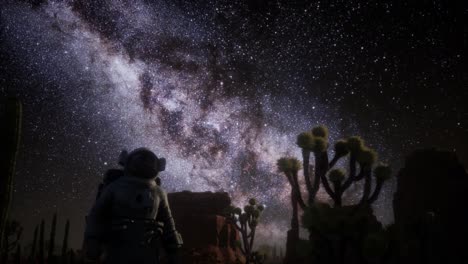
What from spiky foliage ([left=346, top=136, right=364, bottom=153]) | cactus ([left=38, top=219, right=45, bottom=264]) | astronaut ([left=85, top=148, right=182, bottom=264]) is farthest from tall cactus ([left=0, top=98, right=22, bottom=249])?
cactus ([left=38, top=219, right=45, bottom=264])

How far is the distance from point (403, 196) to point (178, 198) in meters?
20.0

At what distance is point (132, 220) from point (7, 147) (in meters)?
5.24

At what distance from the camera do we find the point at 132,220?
374cm

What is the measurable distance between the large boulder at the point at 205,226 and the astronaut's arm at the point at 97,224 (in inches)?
819

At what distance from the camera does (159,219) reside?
4289mm

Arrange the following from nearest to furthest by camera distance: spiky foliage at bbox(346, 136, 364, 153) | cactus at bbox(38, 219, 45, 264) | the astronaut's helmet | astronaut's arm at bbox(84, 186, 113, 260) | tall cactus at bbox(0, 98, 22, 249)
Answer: astronaut's arm at bbox(84, 186, 113, 260) → the astronaut's helmet → tall cactus at bbox(0, 98, 22, 249) → spiky foliage at bbox(346, 136, 364, 153) → cactus at bbox(38, 219, 45, 264)

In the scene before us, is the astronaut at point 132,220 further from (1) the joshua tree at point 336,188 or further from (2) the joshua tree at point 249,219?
(2) the joshua tree at point 249,219

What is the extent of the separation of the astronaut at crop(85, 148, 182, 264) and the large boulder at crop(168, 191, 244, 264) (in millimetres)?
20510

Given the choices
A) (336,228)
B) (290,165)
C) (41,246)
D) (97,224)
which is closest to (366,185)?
(290,165)

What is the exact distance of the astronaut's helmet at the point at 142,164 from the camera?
407 cm

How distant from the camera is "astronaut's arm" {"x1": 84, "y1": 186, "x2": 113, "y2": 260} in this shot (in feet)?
11.3

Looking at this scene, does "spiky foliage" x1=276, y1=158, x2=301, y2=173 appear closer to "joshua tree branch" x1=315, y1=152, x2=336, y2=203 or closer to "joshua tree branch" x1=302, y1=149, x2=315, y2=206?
"joshua tree branch" x1=302, y1=149, x2=315, y2=206

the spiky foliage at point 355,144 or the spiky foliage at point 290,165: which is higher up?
the spiky foliage at point 355,144

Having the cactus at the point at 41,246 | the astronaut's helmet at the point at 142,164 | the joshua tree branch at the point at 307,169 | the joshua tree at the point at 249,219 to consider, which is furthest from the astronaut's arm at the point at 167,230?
the cactus at the point at 41,246
